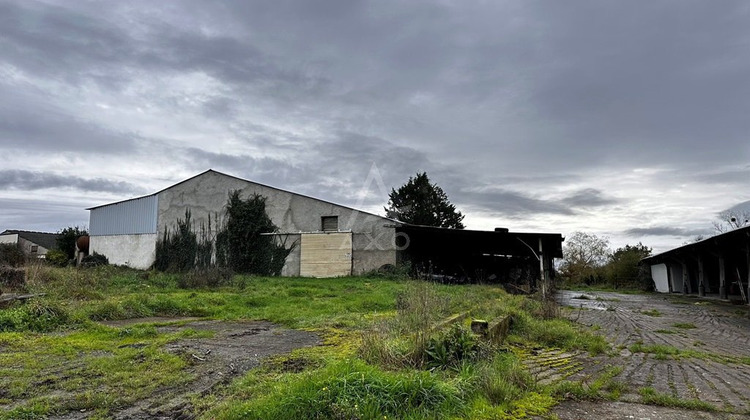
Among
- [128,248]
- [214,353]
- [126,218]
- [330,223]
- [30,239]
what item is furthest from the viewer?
[30,239]

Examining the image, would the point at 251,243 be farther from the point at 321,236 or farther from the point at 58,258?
the point at 58,258

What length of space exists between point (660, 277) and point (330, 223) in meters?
23.8

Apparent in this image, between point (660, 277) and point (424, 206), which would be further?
point (424, 206)

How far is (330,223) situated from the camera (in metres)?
23.2

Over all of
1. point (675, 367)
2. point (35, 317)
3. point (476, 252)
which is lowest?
point (675, 367)

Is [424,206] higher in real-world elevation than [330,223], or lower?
higher

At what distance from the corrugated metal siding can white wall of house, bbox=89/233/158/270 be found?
33 cm

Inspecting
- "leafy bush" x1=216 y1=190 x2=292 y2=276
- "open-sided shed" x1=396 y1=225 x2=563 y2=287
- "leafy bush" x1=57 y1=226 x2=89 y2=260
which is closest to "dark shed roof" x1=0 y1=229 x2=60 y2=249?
"leafy bush" x1=57 y1=226 x2=89 y2=260

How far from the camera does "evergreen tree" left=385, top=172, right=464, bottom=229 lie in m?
45.6

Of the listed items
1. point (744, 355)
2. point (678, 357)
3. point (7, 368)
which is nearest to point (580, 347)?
point (678, 357)

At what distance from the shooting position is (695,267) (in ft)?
86.6

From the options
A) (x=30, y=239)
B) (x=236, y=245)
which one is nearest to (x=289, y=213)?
(x=236, y=245)

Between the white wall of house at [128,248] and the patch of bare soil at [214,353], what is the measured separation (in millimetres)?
→ 19545

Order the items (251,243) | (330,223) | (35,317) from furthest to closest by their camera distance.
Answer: (251,243), (330,223), (35,317)
